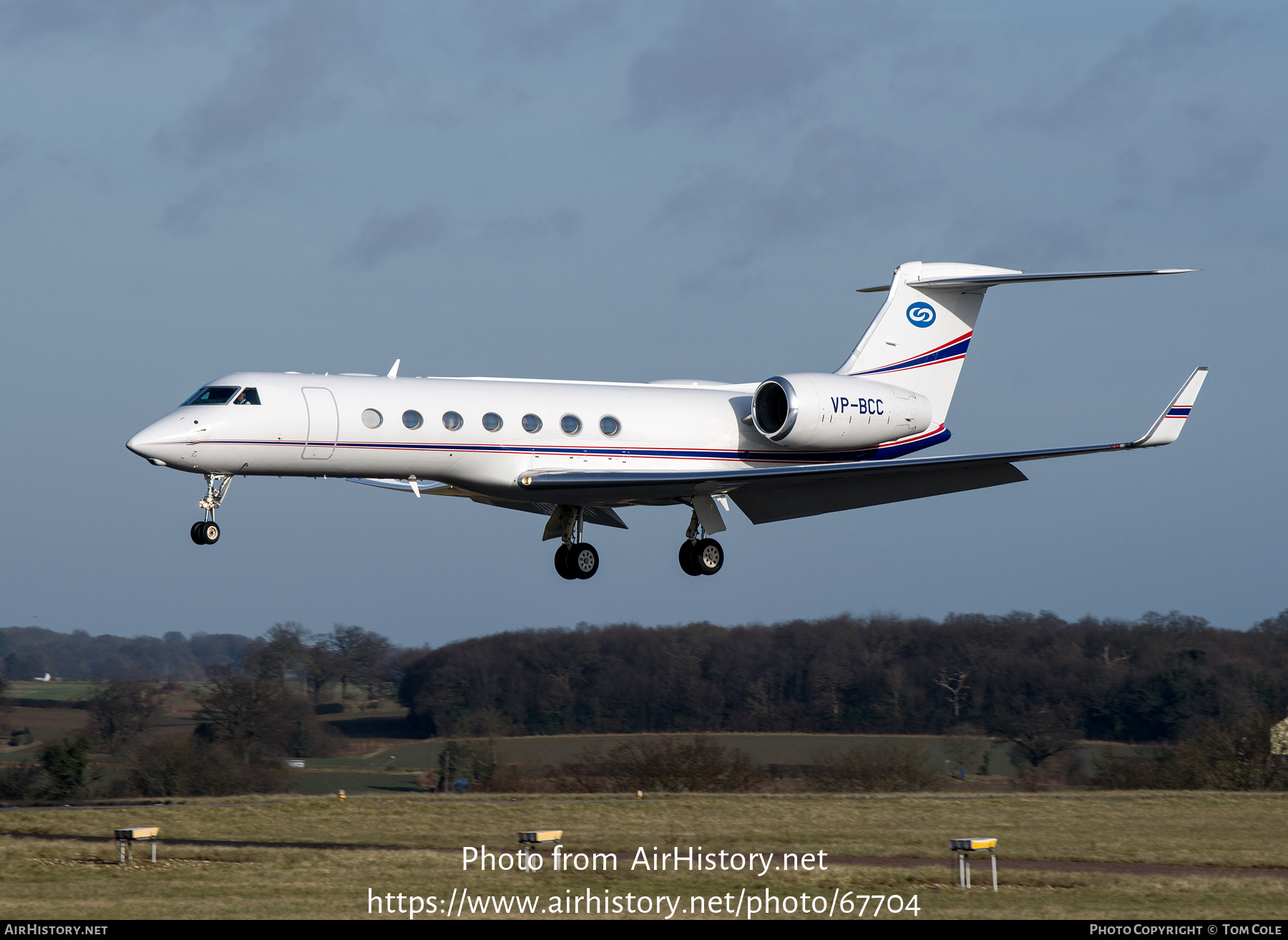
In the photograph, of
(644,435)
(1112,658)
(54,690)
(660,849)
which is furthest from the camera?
(54,690)

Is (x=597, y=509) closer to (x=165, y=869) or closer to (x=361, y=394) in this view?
(x=361, y=394)

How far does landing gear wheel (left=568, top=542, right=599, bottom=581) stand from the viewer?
27.2m

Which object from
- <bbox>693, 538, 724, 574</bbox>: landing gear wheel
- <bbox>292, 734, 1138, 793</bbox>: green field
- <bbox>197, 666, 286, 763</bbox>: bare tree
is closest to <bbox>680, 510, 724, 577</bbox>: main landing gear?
<bbox>693, 538, 724, 574</bbox>: landing gear wheel

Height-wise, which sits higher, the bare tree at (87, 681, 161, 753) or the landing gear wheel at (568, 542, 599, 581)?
the landing gear wheel at (568, 542, 599, 581)

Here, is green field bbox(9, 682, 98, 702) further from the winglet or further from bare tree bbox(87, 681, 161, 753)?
the winglet

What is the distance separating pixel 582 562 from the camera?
2723cm

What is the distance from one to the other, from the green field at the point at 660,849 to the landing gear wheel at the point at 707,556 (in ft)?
16.4

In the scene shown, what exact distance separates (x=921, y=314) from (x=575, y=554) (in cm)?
857

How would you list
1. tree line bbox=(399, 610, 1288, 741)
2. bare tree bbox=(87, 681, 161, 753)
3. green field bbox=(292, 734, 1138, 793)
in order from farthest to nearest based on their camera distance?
tree line bbox=(399, 610, 1288, 741) → bare tree bbox=(87, 681, 161, 753) → green field bbox=(292, 734, 1138, 793)

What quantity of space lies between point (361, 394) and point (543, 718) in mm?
43469

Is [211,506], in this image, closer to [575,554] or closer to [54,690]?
[575,554]

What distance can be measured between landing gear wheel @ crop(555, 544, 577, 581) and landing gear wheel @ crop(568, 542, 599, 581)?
0.05 metres

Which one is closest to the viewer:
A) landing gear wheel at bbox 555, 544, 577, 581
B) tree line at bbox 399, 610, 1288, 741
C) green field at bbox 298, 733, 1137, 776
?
landing gear wheel at bbox 555, 544, 577, 581

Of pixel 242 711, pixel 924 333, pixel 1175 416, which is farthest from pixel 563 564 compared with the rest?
pixel 242 711
